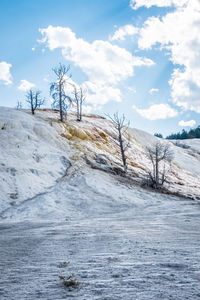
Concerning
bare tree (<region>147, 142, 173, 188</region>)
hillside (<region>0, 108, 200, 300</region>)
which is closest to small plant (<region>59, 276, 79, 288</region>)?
hillside (<region>0, 108, 200, 300</region>)

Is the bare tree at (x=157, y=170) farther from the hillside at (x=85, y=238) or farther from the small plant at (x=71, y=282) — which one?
the small plant at (x=71, y=282)

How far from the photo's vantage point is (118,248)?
5215mm

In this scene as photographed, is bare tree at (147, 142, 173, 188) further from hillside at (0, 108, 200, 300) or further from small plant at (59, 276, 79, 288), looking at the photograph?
small plant at (59, 276, 79, 288)

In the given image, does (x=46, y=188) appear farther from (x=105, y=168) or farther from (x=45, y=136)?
(x=45, y=136)

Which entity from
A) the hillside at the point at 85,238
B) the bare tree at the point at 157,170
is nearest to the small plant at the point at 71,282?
the hillside at the point at 85,238

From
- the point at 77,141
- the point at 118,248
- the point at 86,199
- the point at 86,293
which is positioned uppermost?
the point at 77,141

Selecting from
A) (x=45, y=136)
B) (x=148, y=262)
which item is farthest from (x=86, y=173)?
(x=148, y=262)

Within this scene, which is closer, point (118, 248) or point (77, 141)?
point (118, 248)

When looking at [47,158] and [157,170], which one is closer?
[47,158]

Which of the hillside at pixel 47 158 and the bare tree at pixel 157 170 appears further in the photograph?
the bare tree at pixel 157 170

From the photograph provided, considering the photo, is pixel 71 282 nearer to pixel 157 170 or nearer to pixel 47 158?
pixel 47 158

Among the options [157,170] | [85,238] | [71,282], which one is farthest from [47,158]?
[71,282]

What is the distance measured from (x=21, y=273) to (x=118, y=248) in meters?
2.28

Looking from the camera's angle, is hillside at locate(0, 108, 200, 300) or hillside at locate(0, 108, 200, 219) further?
hillside at locate(0, 108, 200, 219)
